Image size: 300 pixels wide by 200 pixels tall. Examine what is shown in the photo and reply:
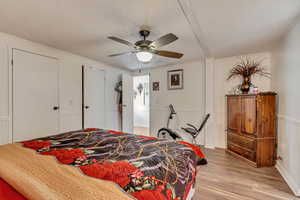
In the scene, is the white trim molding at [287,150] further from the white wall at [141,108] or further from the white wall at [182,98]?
the white wall at [141,108]

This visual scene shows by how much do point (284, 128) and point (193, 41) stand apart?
6.90ft

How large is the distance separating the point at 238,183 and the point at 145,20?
2.61 m

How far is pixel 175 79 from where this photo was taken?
4.22 meters

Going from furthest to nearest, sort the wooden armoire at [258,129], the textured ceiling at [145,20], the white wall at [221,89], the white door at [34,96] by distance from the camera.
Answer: the white wall at [221,89] < the wooden armoire at [258,129] < the white door at [34,96] < the textured ceiling at [145,20]

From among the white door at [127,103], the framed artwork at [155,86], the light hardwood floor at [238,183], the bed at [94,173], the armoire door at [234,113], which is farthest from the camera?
the framed artwork at [155,86]

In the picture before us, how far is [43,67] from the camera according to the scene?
274cm

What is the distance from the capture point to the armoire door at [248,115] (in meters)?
2.68

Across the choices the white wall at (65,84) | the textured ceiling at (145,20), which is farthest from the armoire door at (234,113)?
the white wall at (65,84)

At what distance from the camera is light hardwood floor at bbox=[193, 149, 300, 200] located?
1.74m

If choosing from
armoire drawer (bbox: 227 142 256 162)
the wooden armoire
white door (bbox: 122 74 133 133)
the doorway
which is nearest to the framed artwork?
white door (bbox: 122 74 133 133)

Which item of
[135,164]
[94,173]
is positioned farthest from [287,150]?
[94,173]

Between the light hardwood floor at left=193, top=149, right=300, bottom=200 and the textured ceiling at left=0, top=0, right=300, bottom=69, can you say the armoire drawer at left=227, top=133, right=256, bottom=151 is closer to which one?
the light hardwood floor at left=193, top=149, right=300, bottom=200

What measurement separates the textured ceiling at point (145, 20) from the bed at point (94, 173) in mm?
1586

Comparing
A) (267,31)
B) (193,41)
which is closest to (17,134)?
(193,41)
